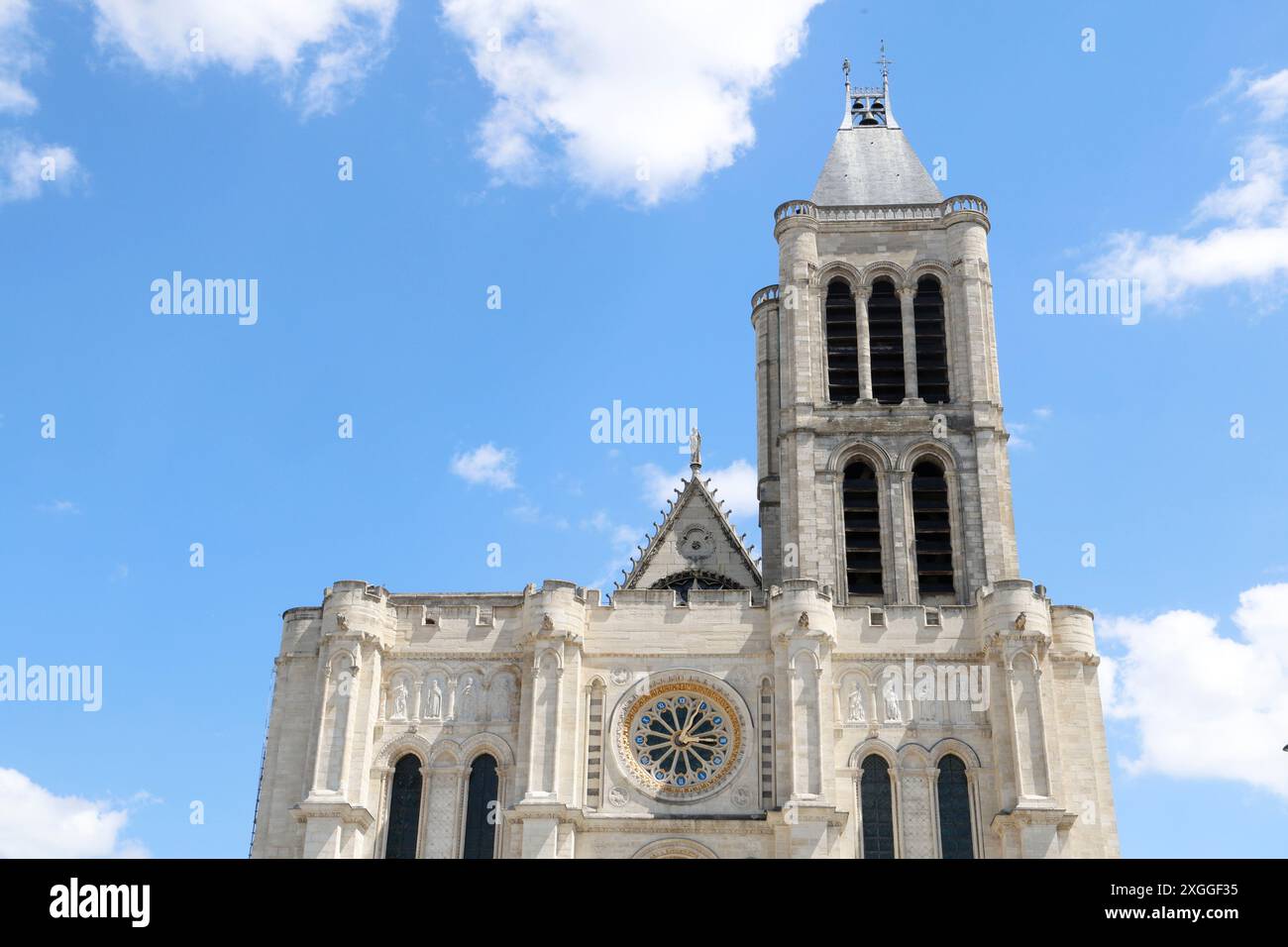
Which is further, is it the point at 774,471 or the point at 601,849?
the point at 774,471

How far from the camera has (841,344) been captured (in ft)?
158

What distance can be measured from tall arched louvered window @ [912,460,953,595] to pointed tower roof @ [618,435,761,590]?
546cm

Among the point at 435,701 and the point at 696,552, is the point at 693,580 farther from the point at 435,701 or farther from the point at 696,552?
the point at 435,701

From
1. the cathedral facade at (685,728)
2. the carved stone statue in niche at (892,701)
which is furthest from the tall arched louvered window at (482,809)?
the carved stone statue in niche at (892,701)

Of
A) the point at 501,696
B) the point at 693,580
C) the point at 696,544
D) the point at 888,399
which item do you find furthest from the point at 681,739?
the point at 888,399

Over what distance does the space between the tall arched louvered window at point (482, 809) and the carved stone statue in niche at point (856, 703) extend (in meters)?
9.28

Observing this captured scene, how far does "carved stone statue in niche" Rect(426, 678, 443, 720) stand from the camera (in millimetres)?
38375

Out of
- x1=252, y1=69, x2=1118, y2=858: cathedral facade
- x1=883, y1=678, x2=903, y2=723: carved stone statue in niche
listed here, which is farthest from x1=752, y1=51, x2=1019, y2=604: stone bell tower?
x1=883, y1=678, x2=903, y2=723: carved stone statue in niche

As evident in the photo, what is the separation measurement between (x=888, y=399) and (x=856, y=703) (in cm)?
1241
